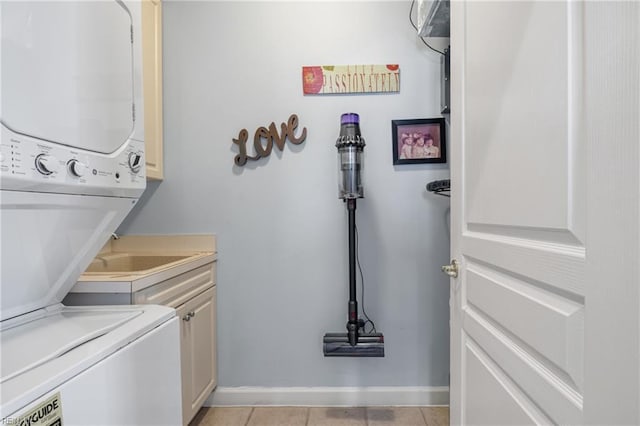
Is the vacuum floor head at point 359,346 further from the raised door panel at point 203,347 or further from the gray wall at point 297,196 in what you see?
the raised door panel at point 203,347

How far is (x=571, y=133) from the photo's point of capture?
1.88 ft

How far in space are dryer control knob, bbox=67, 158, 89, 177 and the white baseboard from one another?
1.50 metres

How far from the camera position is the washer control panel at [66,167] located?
2.11 feet

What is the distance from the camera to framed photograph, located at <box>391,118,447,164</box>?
69.8 inches

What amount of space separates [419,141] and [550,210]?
4.01 ft

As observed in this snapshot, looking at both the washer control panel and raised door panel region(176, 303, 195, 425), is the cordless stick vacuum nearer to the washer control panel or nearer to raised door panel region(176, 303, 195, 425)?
raised door panel region(176, 303, 195, 425)

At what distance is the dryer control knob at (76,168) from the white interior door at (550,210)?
104cm

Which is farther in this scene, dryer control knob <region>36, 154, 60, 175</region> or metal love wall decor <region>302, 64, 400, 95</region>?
metal love wall decor <region>302, 64, 400, 95</region>

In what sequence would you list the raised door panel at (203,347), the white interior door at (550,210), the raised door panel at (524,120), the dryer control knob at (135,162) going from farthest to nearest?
the raised door panel at (203,347) → the dryer control knob at (135,162) → the raised door panel at (524,120) → the white interior door at (550,210)

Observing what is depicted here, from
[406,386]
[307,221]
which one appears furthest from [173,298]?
[406,386]

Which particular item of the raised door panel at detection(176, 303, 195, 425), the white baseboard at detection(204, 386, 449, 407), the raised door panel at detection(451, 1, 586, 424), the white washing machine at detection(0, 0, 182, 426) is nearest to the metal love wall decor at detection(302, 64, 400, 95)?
the raised door panel at detection(451, 1, 586, 424)

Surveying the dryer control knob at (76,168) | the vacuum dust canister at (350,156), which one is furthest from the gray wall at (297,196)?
the dryer control knob at (76,168)

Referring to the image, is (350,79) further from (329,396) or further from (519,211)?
(329,396)

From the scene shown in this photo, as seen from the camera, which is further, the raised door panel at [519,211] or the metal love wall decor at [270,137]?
the metal love wall decor at [270,137]
